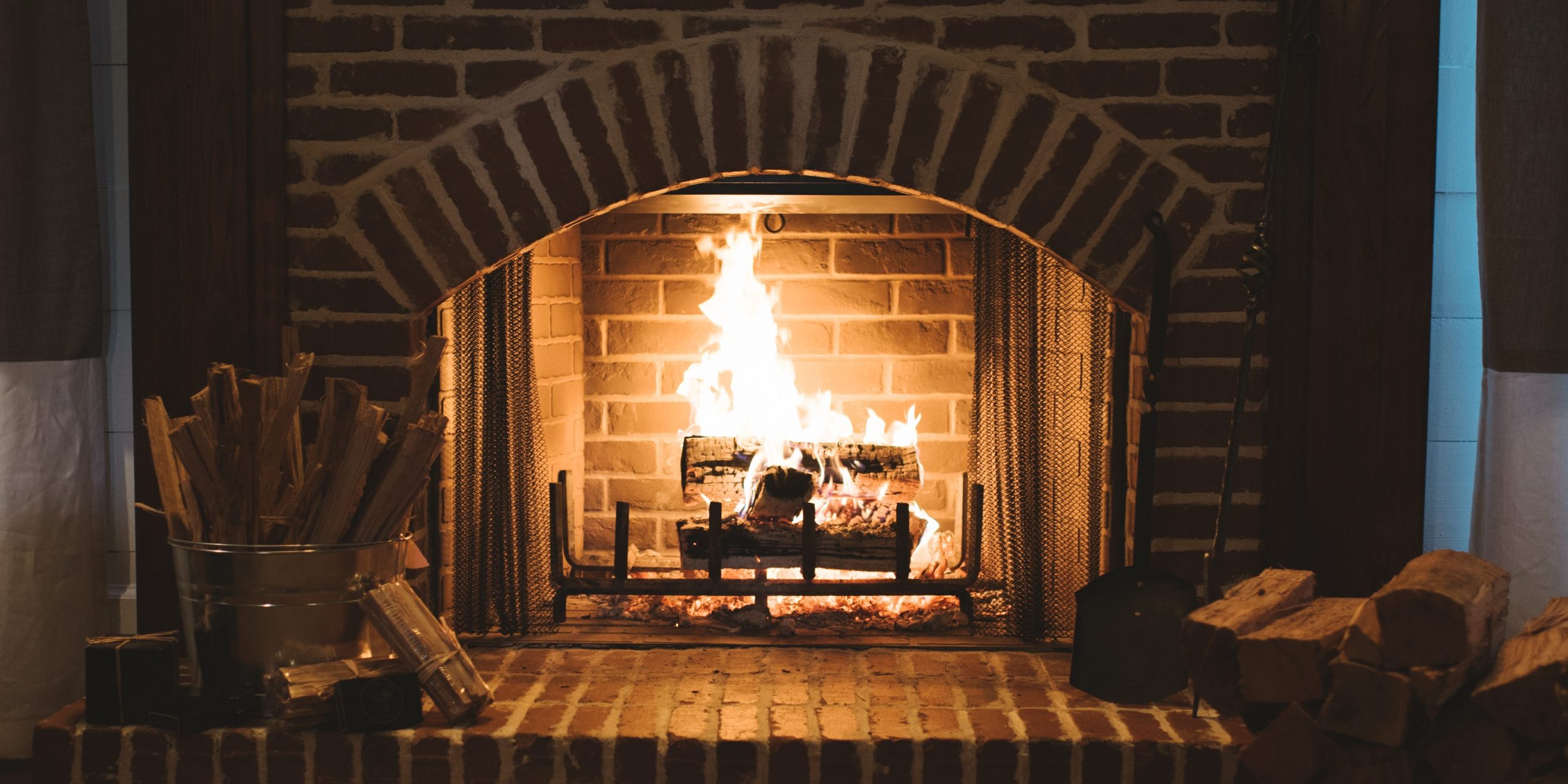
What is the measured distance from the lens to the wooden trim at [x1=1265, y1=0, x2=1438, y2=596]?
2305mm

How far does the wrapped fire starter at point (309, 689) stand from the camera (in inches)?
80.1

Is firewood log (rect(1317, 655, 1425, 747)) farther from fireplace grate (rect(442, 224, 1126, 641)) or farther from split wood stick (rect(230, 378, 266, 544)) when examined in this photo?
split wood stick (rect(230, 378, 266, 544))

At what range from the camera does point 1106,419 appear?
255cm

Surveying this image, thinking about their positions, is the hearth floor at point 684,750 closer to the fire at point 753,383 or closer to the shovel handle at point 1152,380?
the shovel handle at point 1152,380

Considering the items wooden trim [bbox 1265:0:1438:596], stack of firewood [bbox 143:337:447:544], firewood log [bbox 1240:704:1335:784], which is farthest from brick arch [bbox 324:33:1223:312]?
firewood log [bbox 1240:704:1335:784]

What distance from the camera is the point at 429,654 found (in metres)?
2.07

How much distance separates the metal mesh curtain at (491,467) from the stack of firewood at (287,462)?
402 mm

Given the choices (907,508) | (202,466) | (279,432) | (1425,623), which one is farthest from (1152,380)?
(202,466)

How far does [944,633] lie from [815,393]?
27.8 inches

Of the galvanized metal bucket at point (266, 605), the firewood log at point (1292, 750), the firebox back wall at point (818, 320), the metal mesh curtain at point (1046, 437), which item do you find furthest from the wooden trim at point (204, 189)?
the firewood log at point (1292, 750)

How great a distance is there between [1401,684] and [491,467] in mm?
1722

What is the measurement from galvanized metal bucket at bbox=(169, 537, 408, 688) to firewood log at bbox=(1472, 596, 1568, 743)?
1715 mm

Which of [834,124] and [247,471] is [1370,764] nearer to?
[834,124]

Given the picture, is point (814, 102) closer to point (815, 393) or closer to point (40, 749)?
point (815, 393)
